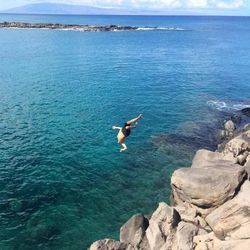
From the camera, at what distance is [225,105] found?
2665 inches

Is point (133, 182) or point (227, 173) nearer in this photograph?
point (227, 173)

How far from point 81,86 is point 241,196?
53.3 m

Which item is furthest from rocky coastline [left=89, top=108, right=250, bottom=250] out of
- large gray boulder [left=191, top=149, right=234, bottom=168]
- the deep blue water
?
the deep blue water

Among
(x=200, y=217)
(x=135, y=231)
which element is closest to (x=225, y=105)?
(x=200, y=217)

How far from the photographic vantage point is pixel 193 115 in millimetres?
61000

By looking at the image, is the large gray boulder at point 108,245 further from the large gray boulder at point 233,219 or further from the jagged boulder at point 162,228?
the large gray boulder at point 233,219

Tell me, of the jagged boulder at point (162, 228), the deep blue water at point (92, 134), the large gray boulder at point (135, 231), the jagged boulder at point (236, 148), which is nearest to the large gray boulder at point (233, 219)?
the jagged boulder at point (162, 228)

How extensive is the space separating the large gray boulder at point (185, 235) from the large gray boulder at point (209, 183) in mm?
3583

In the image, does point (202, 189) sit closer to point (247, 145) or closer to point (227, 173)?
point (227, 173)

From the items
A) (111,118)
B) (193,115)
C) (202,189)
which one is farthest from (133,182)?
(193,115)

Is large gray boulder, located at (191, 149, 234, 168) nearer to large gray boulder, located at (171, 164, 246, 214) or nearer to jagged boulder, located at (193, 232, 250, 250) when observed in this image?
large gray boulder, located at (171, 164, 246, 214)

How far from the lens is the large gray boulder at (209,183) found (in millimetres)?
29219

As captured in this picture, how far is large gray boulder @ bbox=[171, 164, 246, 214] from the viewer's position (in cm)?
2922

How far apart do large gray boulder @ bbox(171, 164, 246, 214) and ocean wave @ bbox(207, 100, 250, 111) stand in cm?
3584
